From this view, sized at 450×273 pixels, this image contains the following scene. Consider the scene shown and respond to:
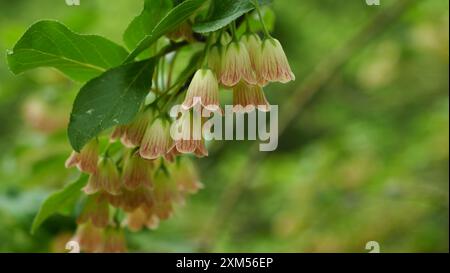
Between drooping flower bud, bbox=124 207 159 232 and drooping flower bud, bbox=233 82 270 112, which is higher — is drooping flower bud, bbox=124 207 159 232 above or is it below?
below

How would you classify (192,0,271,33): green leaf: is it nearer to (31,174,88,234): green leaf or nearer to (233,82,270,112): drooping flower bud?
(233,82,270,112): drooping flower bud

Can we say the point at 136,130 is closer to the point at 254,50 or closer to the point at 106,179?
the point at 106,179

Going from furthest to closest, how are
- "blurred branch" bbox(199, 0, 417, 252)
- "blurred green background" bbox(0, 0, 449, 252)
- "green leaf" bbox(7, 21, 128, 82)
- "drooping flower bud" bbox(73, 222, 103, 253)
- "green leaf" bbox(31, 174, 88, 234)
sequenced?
"blurred branch" bbox(199, 0, 417, 252) → "blurred green background" bbox(0, 0, 449, 252) → "drooping flower bud" bbox(73, 222, 103, 253) → "green leaf" bbox(31, 174, 88, 234) → "green leaf" bbox(7, 21, 128, 82)

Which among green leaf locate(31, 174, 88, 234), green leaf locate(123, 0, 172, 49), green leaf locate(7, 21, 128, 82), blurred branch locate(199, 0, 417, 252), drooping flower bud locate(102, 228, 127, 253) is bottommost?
drooping flower bud locate(102, 228, 127, 253)

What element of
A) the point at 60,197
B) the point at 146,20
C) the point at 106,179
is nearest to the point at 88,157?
the point at 106,179

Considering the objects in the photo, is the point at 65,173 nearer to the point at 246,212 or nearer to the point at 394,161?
the point at 394,161

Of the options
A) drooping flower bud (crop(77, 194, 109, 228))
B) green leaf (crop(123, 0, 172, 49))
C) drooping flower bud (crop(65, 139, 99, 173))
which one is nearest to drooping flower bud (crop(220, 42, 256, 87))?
green leaf (crop(123, 0, 172, 49))
